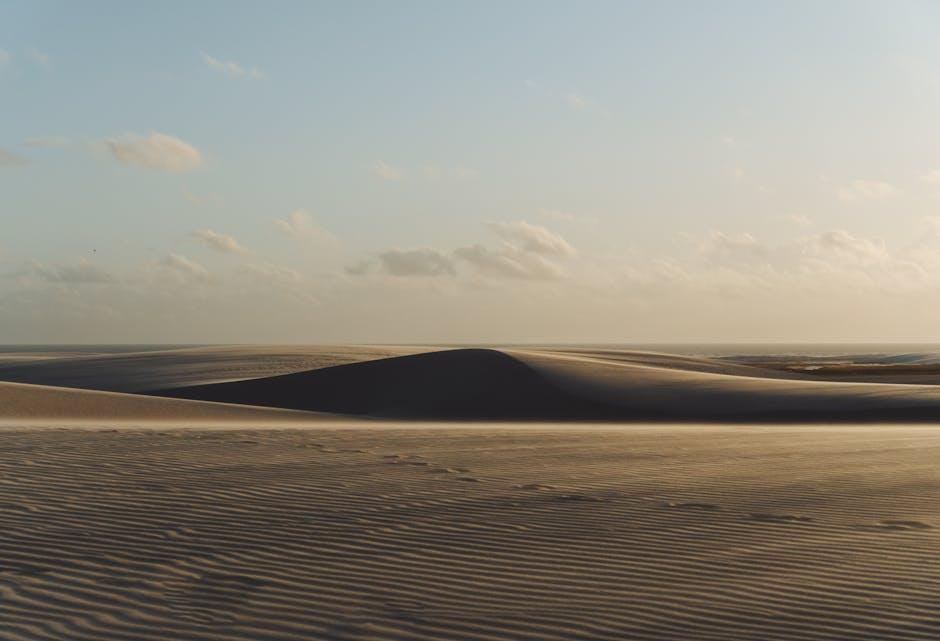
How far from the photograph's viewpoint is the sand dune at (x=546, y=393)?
2395 centimetres

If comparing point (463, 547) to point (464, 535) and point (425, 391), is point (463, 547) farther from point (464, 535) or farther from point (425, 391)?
point (425, 391)

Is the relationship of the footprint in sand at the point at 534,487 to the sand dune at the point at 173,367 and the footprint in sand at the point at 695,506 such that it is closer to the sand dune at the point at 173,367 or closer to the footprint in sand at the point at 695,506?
the footprint in sand at the point at 695,506

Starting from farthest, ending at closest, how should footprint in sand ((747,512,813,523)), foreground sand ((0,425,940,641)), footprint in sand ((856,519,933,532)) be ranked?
footprint in sand ((747,512,813,523)) < footprint in sand ((856,519,933,532)) < foreground sand ((0,425,940,641))

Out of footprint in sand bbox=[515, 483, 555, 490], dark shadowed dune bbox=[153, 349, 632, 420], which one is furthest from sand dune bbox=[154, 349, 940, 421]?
footprint in sand bbox=[515, 483, 555, 490]

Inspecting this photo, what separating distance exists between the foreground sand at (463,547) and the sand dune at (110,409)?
9443 mm

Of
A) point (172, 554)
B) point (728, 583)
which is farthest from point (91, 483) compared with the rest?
point (728, 583)

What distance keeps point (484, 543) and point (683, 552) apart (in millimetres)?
1378

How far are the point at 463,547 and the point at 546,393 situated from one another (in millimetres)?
19382

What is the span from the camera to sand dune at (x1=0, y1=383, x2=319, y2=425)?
21.3 m

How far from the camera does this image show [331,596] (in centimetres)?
570

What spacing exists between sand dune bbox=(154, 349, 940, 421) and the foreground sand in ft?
37.9

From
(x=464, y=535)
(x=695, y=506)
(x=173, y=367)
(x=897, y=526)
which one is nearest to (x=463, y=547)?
(x=464, y=535)

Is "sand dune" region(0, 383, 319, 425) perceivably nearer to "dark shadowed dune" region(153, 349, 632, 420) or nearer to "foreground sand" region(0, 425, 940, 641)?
"dark shadowed dune" region(153, 349, 632, 420)

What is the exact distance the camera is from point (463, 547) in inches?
271
